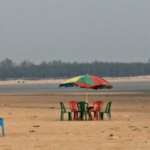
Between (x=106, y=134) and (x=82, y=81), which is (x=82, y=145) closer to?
(x=106, y=134)

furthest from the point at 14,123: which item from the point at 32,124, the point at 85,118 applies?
the point at 85,118

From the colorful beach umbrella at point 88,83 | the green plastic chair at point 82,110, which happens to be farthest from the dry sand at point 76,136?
the colorful beach umbrella at point 88,83

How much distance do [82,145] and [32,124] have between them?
23.6 feet

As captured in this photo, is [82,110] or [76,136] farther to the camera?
[82,110]

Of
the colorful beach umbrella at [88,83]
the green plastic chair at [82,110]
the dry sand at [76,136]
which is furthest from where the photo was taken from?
the colorful beach umbrella at [88,83]

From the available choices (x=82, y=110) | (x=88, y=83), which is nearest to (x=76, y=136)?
(x=82, y=110)

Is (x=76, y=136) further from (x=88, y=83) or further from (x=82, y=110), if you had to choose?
(x=88, y=83)

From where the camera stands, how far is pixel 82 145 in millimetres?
16234

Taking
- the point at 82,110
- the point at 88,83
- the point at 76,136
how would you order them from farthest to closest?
1. the point at 88,83
2. the point at 82,110
3. the point at 76,136

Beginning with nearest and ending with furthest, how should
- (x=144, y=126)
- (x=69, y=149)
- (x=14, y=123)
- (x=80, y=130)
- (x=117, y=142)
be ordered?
(x=69, y=149), (x=117, y=142), (x=80, y=130), (x=144, y=126), (x=14, y=123)

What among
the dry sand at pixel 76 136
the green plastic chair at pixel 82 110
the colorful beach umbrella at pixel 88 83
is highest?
the colorful beach umbrella at pixel 88 83

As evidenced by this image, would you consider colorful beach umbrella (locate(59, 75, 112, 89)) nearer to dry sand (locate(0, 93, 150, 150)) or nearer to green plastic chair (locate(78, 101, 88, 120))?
green plastic chair (locate(78, 101, 88, 120))

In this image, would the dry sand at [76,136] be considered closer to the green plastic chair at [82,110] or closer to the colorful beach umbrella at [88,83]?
the green plastic chair at [82,110]

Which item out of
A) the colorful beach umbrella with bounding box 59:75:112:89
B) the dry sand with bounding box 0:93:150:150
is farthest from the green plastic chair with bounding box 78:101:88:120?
the dry sand with bounding box 0:93:150:150
